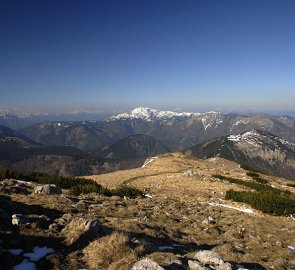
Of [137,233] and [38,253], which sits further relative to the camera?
[137,233]

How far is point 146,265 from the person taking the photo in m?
9.47

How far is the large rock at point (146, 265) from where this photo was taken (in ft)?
30.6

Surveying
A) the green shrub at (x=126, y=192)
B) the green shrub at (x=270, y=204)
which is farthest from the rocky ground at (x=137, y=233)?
the green shrub at (x=126, y=192)

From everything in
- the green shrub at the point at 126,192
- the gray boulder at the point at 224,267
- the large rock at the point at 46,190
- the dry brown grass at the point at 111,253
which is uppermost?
the dry brown grass at the point at 111,253

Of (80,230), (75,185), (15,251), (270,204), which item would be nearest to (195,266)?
(80,230)

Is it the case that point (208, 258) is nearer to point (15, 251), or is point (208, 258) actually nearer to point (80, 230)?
point (80, 230)

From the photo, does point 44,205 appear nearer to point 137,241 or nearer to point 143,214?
point 143,214

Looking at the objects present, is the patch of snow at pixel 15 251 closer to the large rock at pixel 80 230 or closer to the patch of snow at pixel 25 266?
the patch of snow at pixel 25 266

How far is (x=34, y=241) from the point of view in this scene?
11.6 m

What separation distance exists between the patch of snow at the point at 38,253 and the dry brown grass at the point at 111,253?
4.33 feet

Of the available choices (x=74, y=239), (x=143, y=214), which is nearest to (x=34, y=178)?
(x=143, y=214)

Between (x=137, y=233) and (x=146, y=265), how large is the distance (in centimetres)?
507

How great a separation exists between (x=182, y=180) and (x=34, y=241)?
26.6m

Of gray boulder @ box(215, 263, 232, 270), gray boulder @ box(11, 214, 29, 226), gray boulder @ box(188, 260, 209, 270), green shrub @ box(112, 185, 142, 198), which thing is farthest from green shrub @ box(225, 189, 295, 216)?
gray boulder @ box(11, 214, 29, 226)
